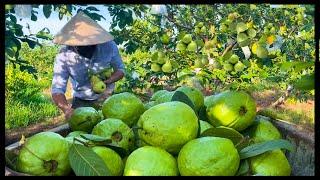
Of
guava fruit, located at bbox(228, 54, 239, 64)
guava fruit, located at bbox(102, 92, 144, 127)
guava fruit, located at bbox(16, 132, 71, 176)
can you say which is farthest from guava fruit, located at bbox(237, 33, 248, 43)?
guava fruit, located at bbox(16, 132, 71, 176)

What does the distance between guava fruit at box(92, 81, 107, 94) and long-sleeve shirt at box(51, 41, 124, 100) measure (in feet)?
0.09

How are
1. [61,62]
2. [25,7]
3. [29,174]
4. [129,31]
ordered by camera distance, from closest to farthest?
[29,174] < [25,7] < [61,62] < [129,31]

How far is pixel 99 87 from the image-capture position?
8.29 feet

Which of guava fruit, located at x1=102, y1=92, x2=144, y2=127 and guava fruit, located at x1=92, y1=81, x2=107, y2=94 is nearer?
guava fruit, located at x1=102, y1=92, x2=144, y2=127

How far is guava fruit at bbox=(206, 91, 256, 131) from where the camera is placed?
1461mm

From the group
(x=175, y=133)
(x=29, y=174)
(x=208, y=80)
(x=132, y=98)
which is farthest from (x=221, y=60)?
(x=29, y=174)

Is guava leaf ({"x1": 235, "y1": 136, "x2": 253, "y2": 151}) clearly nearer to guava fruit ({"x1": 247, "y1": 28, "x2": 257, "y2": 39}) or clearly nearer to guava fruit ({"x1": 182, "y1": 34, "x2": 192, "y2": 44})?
guava fruit ({"x1": 247, "y1": 28, "x2": 257, "y2": 39})

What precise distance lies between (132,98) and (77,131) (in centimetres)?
22

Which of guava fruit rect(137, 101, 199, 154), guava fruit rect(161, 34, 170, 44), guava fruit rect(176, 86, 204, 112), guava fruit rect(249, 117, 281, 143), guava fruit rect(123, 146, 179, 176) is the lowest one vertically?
guava fruit rect(161, 34, 170, 44)

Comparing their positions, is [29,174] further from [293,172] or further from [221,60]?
[221,60]

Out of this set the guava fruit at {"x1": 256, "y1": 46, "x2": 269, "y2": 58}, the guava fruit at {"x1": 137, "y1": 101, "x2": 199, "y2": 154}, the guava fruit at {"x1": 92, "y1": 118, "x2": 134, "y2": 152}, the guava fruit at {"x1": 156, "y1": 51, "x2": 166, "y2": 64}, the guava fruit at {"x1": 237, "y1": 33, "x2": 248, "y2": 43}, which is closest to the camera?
the guava fruit at {"x1": 137, "y1": 101, "x2": 199, "y2": 154}

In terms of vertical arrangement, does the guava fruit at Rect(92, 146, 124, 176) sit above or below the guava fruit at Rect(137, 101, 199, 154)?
below

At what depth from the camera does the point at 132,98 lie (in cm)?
157

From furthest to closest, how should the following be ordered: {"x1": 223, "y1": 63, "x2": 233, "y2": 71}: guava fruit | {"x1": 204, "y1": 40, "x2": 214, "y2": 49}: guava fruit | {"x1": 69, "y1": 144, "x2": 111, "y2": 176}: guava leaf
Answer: {"x1": 204, "y1": 40, "x2": 214, "y2": 49}: guava fruit, {"x1": 223, "y1": 63, "x2": 233, "y2": 71}: guava fruit, {"x1": 69, "y1": 144, "x2": 111, "y2": 176}: guava leaf
